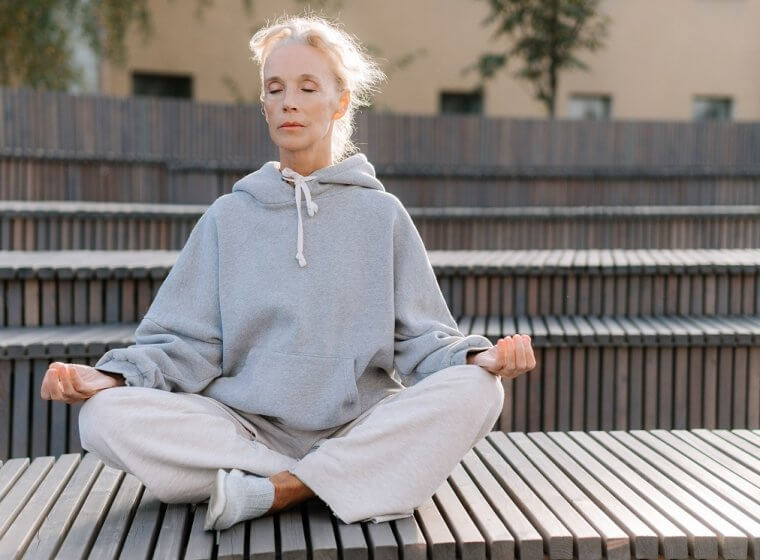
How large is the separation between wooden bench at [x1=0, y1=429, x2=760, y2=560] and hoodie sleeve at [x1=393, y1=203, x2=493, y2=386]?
1.08 ft

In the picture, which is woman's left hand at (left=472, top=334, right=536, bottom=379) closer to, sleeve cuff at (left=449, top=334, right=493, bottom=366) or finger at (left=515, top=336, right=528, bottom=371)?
finger at (left=515, top=336, right=528, bottom=371)

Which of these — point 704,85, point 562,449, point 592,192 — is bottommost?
point 562,449

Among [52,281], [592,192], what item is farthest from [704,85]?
[52,281]

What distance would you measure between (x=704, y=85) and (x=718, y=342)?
37.1ft

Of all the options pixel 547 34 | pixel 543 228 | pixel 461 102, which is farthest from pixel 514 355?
pixel 461 102

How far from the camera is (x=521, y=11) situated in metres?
11.5

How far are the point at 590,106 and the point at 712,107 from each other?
197cm

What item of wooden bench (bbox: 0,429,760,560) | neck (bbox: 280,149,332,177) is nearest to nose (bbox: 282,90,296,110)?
neck (bbox: 280,149,332,177)

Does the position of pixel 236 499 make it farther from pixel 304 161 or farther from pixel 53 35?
pixel 53 35

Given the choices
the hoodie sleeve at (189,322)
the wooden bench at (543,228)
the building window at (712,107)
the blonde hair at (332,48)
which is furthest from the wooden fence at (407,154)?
the building window at (712,107)

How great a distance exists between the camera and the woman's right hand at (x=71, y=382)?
78.4 inches

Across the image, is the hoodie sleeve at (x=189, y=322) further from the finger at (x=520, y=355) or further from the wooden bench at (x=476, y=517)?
the finger at (x=520, y=355)

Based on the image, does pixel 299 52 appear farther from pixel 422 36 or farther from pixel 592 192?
pixel 422 36

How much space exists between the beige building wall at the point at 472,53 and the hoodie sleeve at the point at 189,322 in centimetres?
1061
